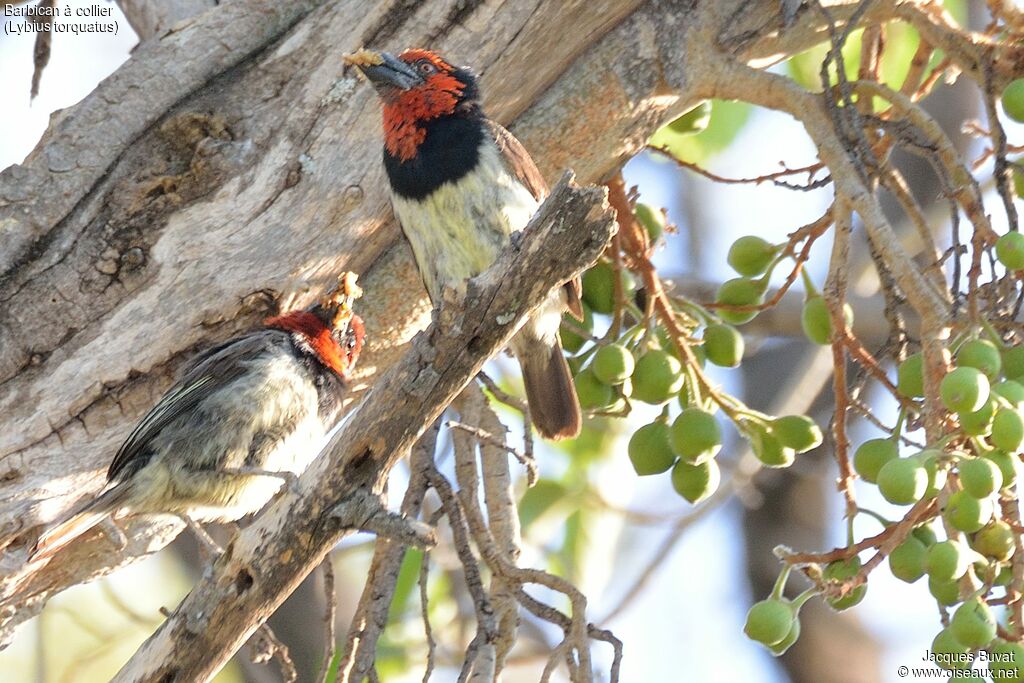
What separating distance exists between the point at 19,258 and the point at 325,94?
84cm

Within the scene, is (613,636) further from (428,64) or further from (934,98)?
(934,98)

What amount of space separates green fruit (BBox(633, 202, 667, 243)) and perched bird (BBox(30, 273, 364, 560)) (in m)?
0.88

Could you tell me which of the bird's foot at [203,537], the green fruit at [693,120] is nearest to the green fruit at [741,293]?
the green fruit at [693,120]

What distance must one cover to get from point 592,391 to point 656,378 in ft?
0.67

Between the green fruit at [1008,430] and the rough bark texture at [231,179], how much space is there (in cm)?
131

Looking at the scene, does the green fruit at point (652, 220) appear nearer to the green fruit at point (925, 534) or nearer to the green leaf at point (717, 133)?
the green fruit at point (925, 534)

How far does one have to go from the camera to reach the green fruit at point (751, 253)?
3139mm

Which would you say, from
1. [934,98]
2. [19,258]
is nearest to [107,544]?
[19,258]

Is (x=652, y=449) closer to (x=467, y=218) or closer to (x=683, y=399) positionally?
(x=683, y=399)

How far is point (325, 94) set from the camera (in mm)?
3189

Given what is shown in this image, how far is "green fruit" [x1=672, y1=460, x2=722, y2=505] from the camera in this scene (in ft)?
9.67

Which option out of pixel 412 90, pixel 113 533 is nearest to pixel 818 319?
pixel 412 90

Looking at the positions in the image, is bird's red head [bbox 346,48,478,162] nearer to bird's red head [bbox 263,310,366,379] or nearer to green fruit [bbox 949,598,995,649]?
bird's red head [bbox 263,310,366,379]

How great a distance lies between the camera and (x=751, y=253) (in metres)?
3.14
